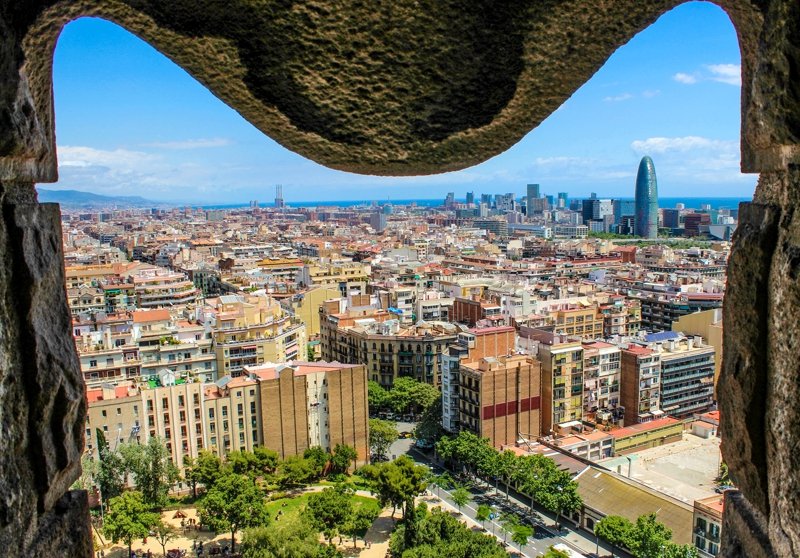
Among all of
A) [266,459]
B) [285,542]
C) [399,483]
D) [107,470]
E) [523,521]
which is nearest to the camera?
[285,542]

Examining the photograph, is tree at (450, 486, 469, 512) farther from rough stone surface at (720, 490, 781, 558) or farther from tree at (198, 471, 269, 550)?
rough stone surface at (720, 490, 781, 558)

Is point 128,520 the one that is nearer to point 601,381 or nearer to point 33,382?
point 33,382

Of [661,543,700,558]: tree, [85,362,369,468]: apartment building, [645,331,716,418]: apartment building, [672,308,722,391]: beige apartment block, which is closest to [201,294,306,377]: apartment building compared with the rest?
[85,362,369,468]: apartment building

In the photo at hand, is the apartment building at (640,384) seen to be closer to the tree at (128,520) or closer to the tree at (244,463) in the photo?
the tree at (244,463)

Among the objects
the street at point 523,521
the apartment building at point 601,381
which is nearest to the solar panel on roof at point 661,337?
the apartment building at point 601,381

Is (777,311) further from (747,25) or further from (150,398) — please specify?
(150,398)

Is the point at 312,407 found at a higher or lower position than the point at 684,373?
higher

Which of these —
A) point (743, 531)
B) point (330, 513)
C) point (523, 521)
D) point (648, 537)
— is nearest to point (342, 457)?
point (330, 513)
